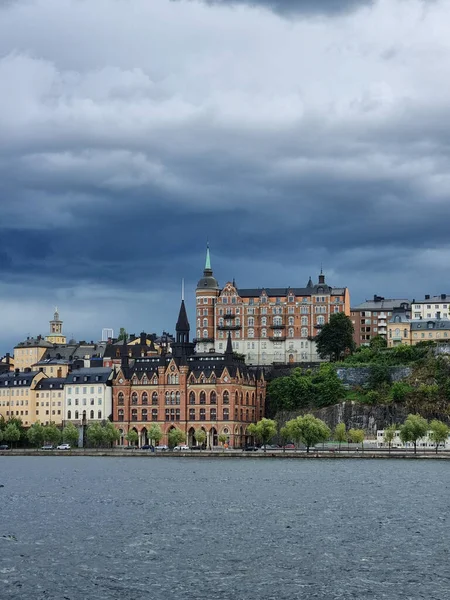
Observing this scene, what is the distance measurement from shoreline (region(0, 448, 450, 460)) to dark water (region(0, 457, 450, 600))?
124 ft

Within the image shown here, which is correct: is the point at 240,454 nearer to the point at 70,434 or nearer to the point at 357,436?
→ the point at 357,436

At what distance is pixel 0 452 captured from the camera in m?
189

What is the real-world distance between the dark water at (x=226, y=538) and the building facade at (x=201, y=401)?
7128 cm

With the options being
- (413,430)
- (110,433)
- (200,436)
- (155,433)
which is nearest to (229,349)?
(200,436)

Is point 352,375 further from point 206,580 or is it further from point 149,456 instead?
point 206,580

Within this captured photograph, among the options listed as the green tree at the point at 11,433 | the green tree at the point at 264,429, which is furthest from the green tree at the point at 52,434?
the green tree at the point at 264,429

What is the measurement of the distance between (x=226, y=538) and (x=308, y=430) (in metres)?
94.5

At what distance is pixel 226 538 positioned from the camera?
67.8 meters

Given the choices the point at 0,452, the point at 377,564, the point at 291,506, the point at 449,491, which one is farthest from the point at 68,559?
the point at 0,452

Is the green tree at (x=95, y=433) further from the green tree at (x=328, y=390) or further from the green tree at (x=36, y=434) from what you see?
the green tree at (x=328, y=390)

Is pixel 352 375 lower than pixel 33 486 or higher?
higher

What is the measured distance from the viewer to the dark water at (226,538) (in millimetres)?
52781

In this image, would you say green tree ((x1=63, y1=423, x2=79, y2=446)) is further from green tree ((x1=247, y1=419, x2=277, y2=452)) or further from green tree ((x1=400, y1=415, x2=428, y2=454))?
green tree ((x1=400, y1=415, x2=428, y2=454))

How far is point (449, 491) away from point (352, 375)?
296 feet
